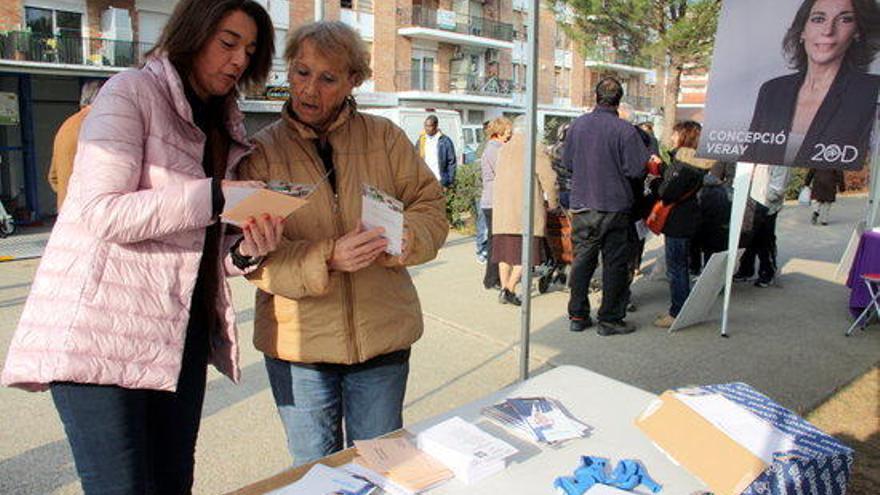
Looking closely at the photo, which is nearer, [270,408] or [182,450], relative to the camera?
[182,450]

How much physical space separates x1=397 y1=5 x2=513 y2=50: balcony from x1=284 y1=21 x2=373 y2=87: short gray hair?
1143 inches

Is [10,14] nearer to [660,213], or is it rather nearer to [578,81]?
[660,213]

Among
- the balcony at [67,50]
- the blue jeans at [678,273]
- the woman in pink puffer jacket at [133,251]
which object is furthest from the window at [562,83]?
the woman in pink puffer jacket at [133,251]

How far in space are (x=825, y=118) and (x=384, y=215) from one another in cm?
253

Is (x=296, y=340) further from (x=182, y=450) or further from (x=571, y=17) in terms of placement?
(x=571, y=17)

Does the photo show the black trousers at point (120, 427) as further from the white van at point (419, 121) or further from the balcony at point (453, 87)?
the balcony at point (453, 87)

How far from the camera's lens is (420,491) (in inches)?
61.2

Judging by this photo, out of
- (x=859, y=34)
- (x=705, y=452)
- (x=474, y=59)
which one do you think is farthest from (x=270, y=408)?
(x=474, y=59)

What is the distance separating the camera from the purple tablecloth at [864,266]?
5.96 m

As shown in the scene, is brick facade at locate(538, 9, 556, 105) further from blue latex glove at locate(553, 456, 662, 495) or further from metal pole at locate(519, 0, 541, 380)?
blue latex glove at locate(553, 456, 662, 495)

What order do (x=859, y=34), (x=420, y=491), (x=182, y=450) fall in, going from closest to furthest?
(x=420, y=491), (x=182, y=450), (x=859, y=34)

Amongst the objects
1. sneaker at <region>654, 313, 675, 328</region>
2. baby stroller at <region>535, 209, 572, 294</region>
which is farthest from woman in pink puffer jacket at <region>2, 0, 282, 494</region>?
baby stroller at <region>535, 209, 572, 294</region>

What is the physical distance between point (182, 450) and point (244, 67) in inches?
45.9

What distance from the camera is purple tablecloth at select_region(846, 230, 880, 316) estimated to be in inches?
235
